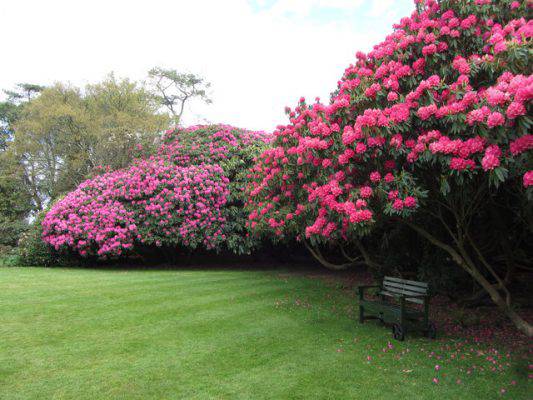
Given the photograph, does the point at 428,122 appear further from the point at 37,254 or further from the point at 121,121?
the point at 121,121

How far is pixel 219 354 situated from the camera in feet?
16.6

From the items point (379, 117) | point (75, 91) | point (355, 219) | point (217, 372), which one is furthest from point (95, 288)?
point (75, 91)

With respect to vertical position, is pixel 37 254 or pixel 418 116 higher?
pixel 418 116

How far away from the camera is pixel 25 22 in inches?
524

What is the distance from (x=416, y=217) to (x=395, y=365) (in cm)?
270

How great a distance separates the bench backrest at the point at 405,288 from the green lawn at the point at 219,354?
61 cm

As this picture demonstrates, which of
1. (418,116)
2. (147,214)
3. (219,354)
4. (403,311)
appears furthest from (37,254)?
(418,116)

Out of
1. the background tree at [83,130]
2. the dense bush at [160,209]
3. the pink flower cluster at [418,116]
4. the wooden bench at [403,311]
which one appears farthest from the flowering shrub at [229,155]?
the pink flower cluster at [418,116]

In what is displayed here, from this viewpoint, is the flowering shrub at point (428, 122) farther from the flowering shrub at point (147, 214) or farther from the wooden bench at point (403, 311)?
the flowering shrub at point (147, 214)

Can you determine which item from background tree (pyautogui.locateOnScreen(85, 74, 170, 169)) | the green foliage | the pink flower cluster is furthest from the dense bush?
the pink flower cluster

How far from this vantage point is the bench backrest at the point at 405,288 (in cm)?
599

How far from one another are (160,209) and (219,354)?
28.6 feet

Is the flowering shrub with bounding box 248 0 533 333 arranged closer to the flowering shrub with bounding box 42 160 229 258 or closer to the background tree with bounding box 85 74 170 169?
the flowering shrub with bounding box 42 160 229 258

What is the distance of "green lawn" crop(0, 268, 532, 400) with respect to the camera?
409cm
